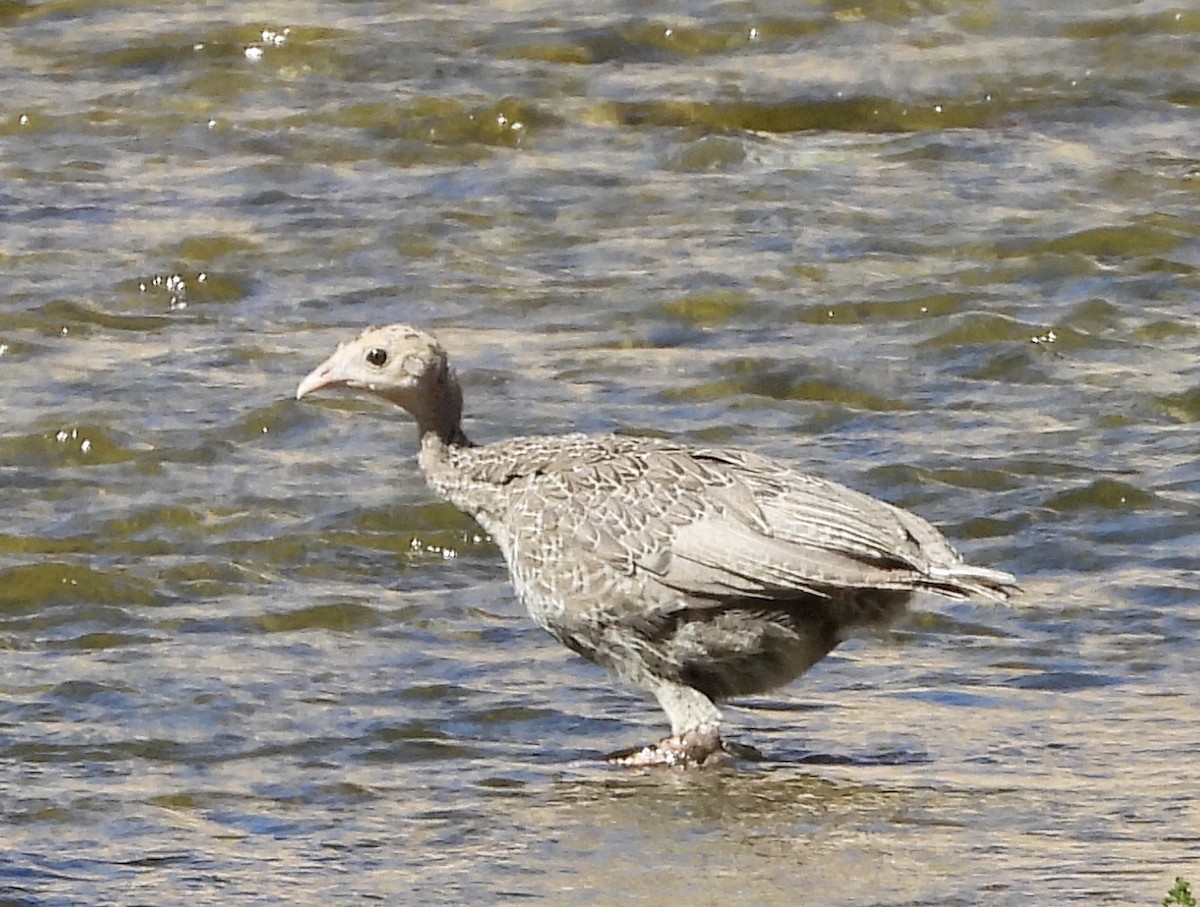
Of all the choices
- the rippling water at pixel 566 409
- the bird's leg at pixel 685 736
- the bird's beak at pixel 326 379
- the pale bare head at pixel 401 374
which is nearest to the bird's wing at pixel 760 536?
the bird's leg at pixel 685 736

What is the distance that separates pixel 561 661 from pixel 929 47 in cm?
686

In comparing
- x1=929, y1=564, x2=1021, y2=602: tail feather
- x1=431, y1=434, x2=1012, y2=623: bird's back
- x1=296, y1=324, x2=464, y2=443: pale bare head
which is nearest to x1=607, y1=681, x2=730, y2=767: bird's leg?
x1=431, y1=434, x2=1012, y2=623: bird's back

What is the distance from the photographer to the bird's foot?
6.96m

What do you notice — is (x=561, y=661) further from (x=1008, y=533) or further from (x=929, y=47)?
(x=929, y=47)

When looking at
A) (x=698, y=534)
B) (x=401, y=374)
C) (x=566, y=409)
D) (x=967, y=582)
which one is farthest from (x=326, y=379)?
(x=566, y=409)

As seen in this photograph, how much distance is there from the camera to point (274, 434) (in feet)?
31.9

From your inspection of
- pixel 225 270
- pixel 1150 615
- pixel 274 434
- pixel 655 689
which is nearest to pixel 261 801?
pixel 655 689

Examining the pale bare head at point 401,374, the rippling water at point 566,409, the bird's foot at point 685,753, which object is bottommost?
the bird's foot at point 685,753

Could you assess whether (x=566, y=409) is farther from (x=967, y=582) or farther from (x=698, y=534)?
(x=967, y=582)

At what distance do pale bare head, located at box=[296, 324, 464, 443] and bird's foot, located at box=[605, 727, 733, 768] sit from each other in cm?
119

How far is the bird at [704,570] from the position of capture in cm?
682

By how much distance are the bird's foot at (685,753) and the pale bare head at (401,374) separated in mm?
1186

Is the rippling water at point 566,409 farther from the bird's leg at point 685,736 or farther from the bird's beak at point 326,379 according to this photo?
the bird's beak at point 326,379

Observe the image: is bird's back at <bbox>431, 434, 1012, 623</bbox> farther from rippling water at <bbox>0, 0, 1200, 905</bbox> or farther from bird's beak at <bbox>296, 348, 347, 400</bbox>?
bird's beak at <bbox>296, 348, 347, 400</bbox>
